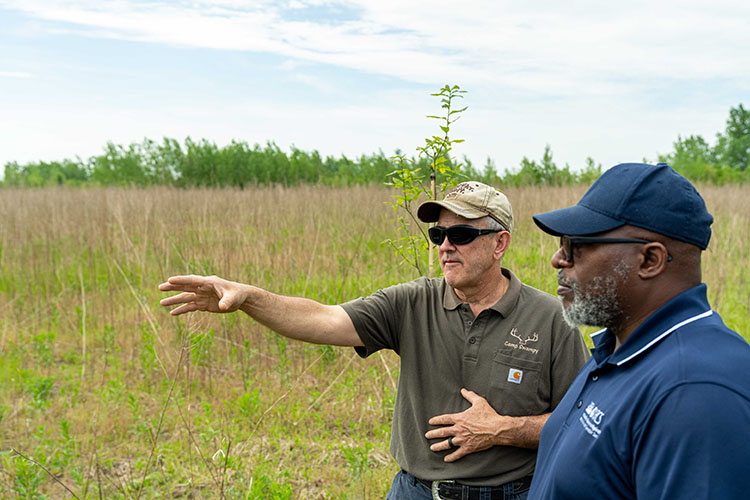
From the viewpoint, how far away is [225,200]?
1062 centimetres

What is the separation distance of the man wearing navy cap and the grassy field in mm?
1805

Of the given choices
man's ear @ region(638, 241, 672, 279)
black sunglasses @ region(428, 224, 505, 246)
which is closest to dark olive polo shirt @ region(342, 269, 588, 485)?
black sunglasses @ region(428, 224, 505, 246)

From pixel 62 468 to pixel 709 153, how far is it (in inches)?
2369

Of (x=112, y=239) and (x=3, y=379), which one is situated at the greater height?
(x=112, y=239)

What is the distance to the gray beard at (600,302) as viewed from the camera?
143 centimetres

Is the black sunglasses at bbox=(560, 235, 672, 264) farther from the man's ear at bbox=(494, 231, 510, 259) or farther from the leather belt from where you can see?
the leather belt

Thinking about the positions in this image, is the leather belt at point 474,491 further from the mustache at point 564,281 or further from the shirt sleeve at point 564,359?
the mustache at point 564,281

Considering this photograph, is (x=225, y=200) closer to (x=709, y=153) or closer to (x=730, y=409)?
(x=730, y=409)

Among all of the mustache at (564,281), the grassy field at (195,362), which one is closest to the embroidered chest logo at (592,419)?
the mustache at (564,281)

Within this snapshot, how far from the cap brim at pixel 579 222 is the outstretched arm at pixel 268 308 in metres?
1.25

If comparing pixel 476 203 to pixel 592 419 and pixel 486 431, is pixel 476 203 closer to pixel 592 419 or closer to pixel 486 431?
pixel 486 431

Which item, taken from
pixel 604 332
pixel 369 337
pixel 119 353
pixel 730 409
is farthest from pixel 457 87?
pixel 119 353

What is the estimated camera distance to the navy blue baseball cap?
1.37 meters

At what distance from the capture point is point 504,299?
252cm
